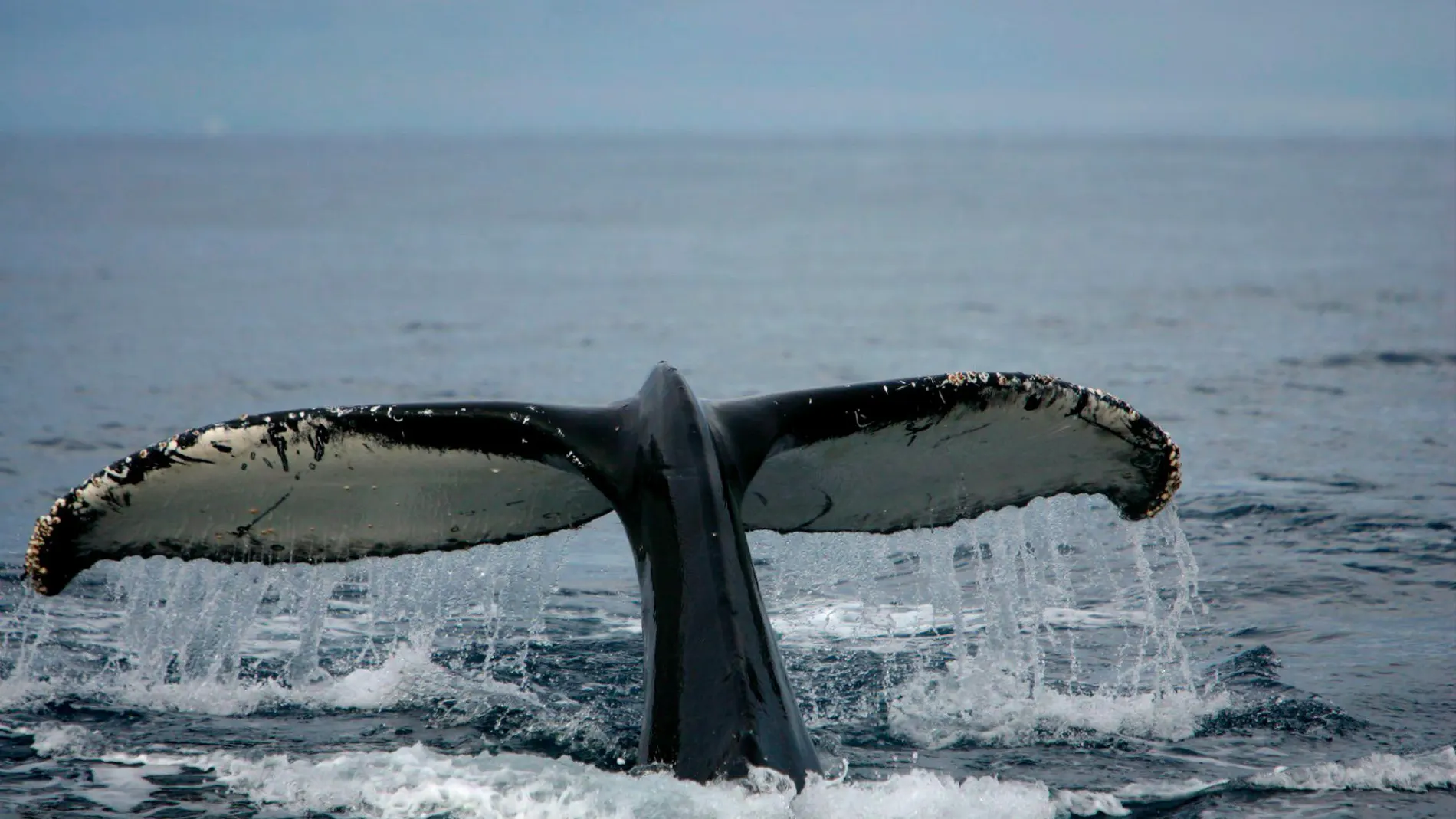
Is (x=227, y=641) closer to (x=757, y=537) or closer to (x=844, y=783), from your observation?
(x=844, y=783)

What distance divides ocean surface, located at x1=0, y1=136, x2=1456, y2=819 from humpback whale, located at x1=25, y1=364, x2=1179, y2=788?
0.75 feet

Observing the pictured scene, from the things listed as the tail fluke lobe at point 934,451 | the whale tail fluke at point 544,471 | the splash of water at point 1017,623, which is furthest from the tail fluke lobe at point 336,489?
the splash of water at point 1017,623

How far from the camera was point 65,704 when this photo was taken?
23.1 ft

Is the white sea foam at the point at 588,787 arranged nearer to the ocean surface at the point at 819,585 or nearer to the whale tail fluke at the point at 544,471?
the ocean surface at the point at 819,585

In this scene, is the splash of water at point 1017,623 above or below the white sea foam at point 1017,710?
above

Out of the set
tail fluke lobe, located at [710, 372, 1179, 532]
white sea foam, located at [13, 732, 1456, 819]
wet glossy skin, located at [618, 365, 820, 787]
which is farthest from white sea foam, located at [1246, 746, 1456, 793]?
wet glossy skin, located at [618, 365, 820, 787]

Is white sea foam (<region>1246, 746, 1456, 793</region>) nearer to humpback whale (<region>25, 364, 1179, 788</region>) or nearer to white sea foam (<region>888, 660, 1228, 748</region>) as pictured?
white sea foam (<region>888, 660, 1228, 748</region>)

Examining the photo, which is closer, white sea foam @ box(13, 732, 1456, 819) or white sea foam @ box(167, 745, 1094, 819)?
white sea foam @ box(167, 745, 1094, 819)

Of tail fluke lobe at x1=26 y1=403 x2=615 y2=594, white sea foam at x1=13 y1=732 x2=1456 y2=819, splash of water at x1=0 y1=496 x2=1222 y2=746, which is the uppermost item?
tail fluke lobe at x1=26 y1=403 x2=615 y2=594

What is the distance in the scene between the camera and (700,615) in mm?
5242

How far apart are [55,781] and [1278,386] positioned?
14.1m

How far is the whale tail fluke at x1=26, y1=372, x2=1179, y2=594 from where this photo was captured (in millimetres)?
5449

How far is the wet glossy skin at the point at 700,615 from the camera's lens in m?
5.05

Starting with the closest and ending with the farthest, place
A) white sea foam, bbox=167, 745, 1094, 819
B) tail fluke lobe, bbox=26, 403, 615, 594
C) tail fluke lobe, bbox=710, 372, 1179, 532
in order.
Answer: white sea foam, bbox=167, 745, 1094, 819, tail fluke lobe, bbox=26, 403, 615, 594, tail fluke lobe, bbox=710, 372, 1179, 532
